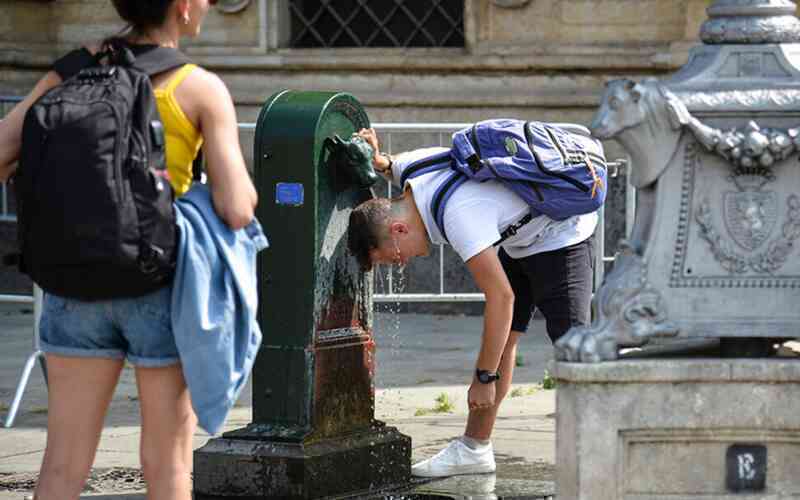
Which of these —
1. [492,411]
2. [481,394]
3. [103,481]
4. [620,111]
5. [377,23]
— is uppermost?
[377,23]

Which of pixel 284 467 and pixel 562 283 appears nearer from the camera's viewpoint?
pixel 284 467

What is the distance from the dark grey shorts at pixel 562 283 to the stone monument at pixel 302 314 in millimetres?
619

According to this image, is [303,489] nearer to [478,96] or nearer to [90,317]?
[90,317]

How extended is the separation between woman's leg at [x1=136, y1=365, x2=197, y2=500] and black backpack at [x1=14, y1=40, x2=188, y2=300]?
23cm

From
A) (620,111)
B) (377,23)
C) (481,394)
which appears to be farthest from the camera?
(377,23)

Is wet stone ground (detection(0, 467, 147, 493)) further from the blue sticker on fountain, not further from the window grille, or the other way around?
the window grille

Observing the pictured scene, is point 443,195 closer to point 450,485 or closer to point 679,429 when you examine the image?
point 450,485

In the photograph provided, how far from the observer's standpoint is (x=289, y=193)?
5.88 meters

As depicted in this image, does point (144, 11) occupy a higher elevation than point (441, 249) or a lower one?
higher

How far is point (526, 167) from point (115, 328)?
1.86 meters

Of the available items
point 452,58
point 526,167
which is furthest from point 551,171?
point 452,58

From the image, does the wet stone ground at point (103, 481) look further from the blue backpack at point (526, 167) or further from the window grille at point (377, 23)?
the window grille at point (377, 23)

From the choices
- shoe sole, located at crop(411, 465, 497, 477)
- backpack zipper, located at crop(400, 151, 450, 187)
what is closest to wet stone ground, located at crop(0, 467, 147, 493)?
shoe sole, located at crop(411, 465, 497, 477)

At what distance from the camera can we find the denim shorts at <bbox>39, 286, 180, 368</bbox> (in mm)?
4141
